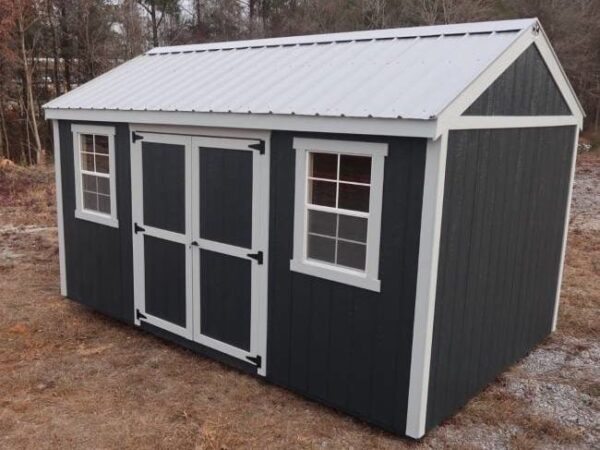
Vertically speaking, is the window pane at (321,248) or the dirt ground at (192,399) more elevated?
the window pane at (321,248)

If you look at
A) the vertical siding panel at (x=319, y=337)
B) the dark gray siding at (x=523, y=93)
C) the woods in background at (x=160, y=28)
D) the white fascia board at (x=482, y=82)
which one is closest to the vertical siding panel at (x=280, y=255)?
the vertical siding panel at (x=319, y=337)

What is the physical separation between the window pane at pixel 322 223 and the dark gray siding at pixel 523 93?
1.16m

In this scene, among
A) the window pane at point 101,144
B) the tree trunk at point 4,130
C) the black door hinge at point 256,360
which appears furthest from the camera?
the tree trunk at point 4,130

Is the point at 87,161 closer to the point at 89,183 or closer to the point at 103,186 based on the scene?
the point at 89,183

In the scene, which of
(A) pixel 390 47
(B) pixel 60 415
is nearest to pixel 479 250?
(A) pixel 390 47

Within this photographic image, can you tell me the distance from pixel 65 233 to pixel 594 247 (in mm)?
8022

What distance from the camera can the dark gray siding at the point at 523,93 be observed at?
3940mm

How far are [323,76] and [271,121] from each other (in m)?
0.69

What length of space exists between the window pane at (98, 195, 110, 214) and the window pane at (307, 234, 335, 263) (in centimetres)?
257

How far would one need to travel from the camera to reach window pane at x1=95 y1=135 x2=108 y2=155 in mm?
5645

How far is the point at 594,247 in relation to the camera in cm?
942

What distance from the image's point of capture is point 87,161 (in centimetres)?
591

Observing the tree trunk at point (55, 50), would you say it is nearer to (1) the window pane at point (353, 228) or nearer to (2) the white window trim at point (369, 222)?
(2) the white window trim at point (369, 222)

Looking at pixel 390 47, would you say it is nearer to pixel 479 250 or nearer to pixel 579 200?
pixel 479 250
